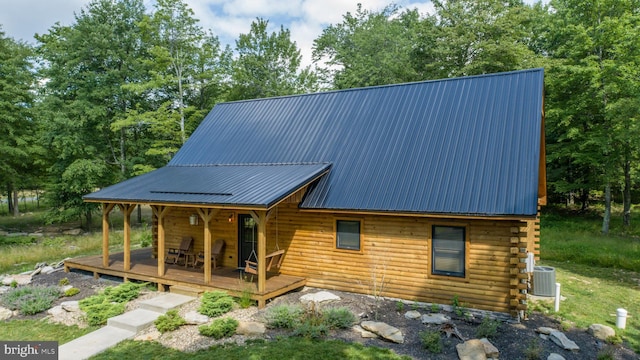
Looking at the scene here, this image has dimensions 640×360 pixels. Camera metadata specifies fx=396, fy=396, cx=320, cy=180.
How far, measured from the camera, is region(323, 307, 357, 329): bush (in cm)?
791

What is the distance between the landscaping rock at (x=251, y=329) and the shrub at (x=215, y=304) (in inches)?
39.3

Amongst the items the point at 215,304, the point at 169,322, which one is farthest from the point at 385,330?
the point at 169,322

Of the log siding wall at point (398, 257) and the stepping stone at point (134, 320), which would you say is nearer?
the stepping stone at point (134, 320)

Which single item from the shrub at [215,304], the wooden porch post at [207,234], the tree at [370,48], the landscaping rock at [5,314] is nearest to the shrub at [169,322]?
the shrub at [215,304]

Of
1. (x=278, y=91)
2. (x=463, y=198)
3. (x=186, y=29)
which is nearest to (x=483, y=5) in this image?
(x=278, y=91)

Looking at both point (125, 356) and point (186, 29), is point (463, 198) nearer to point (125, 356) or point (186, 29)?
point (125, 356)

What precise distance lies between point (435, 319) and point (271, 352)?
11.6 feet

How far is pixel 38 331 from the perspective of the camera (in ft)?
27.5

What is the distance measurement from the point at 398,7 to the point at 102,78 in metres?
29.9

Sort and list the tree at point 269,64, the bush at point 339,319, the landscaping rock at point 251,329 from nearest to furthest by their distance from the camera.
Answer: the landscaping rock at point 251,329
the bush at point 339,319
the tree at point 269,64

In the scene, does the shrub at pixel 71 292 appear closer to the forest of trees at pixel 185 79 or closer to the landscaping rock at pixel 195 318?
the landscaping rock at pixel 195 318

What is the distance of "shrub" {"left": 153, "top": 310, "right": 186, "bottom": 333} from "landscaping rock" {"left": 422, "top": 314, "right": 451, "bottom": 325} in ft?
16.5

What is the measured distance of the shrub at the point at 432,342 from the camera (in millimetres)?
6906

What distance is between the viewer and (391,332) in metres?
7.45
